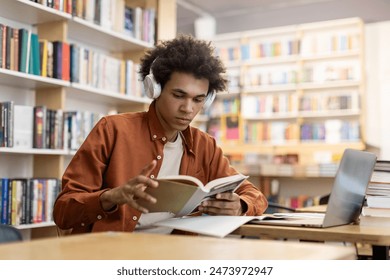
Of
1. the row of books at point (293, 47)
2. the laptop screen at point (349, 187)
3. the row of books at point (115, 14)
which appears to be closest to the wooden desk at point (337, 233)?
the laptop screen at point (349, 187)

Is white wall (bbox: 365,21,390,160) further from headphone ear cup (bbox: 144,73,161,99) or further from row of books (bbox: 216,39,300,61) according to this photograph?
headphone ear cup (bbox: 144,73,161,99)

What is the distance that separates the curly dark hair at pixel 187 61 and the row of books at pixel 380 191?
2.10 feet

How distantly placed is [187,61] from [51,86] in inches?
66.7

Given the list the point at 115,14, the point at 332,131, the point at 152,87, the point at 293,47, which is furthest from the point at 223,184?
the point at 293,47

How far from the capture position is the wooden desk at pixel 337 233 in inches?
49.5

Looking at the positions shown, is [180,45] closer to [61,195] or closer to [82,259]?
[61,195]

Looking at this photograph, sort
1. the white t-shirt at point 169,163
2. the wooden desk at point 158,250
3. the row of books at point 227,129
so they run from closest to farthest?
1. the wooden desk at point 158,250
2. the white t-shirt at point 169,163
3. the row of books at point 227,129

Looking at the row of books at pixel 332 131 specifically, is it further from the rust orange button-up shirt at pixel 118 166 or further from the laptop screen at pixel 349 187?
the laptop screen at pixel 349 187

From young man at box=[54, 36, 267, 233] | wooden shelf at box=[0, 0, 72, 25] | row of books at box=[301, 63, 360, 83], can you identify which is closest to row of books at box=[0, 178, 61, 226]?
wooden shelf at box=[0, 0, 72, 25]

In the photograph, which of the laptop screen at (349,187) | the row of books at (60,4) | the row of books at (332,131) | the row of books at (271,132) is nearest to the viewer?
the laptop screen at (349,187)

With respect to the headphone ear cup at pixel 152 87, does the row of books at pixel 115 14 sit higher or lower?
higher

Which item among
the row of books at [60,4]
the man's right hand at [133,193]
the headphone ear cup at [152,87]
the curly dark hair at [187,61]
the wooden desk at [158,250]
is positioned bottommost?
the wooden desk at [158,250]

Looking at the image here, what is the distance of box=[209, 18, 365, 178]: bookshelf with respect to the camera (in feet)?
20.4

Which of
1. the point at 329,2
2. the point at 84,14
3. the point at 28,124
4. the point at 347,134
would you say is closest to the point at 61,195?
the point at 28,124
